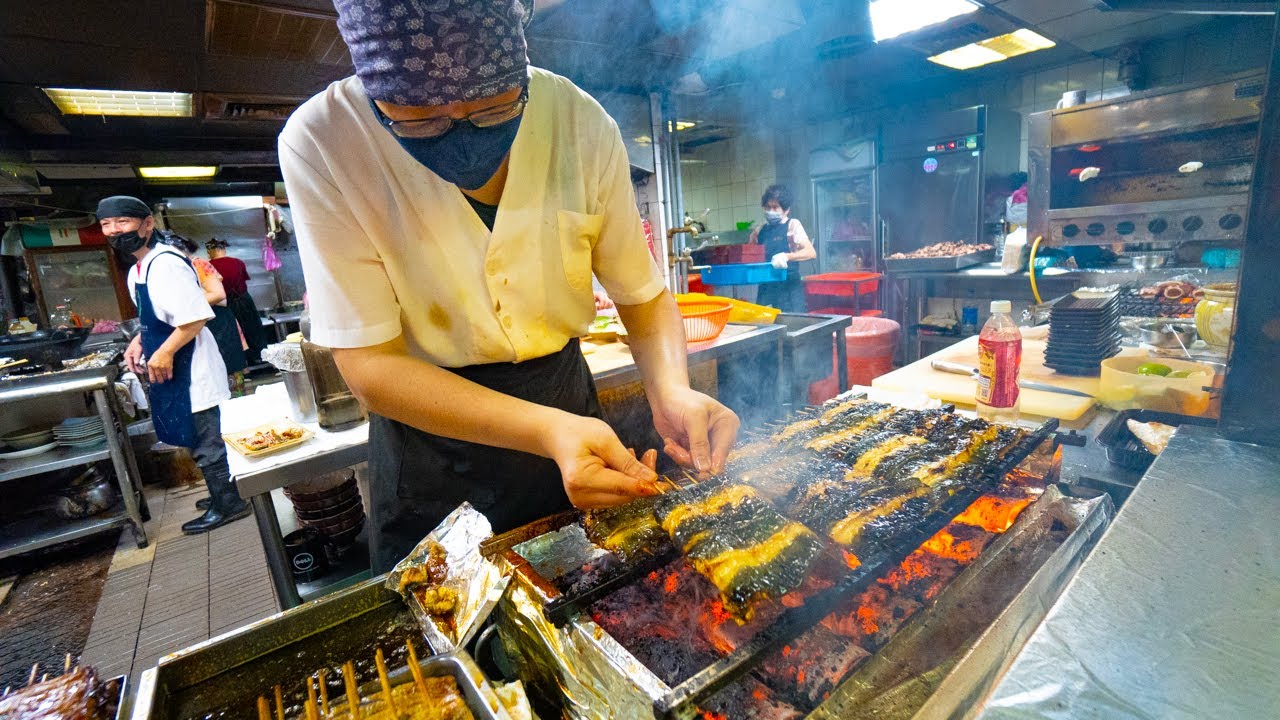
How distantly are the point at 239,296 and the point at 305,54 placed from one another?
5810mm

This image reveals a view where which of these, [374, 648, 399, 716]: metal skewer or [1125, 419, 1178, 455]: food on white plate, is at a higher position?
[1125, 419, 1178, 455]: food on white plate

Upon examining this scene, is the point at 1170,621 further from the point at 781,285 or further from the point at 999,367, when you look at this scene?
the point at 781,285

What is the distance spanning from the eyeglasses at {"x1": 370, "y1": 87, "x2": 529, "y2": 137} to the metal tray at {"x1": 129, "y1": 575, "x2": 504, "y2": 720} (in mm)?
1112

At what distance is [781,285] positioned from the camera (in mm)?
8422

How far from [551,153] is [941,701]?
5.28 feet

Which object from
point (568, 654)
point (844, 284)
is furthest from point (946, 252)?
point (568, 654)

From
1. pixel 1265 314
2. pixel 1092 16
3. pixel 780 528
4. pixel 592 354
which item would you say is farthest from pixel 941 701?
pixel 1092 16

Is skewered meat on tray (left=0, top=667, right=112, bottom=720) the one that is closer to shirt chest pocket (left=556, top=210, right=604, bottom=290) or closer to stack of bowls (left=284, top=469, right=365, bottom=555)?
shirt chest pocket (left=556, top=210, right=604, bottom=290)

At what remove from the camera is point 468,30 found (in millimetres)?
1224

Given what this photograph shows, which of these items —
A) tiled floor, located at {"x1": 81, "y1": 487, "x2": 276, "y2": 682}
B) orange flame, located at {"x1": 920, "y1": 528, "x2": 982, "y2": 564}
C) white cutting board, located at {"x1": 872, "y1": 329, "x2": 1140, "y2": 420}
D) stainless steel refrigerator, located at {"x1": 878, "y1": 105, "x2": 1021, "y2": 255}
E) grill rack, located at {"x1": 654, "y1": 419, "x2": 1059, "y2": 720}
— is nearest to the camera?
grill rack, located at {"x1": 654, "y1": 419, "x2": 1059, "y2": 720}

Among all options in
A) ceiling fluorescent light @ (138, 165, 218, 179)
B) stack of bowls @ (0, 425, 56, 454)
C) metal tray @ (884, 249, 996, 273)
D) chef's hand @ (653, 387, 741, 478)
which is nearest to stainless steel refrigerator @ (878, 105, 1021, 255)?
metal tray @ (884, 249, 996, 273)

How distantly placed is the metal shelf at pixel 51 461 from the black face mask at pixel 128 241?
168 cm

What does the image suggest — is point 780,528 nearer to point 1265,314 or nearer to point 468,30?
point 1265,314

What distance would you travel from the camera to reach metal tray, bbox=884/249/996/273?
6574 millimetres
